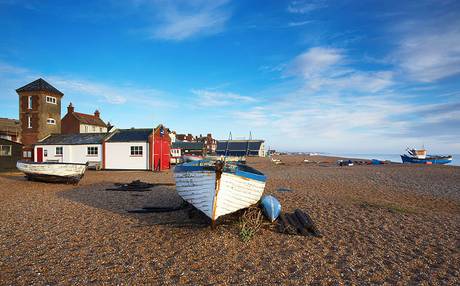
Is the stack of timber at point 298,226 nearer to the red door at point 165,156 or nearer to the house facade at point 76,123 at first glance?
the red door at point 165,156

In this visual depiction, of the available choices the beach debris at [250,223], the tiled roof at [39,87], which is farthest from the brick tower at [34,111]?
the beach debris at [250,223]

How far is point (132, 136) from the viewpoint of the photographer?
3275 cm

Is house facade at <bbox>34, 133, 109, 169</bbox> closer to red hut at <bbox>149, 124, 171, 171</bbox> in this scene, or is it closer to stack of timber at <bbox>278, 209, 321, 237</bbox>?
red hut at <bbox>149, 124, 171, 171</bbox>

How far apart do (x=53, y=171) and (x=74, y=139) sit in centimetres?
1615

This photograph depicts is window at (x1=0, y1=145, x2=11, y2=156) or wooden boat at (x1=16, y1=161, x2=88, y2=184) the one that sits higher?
window at (x1=0, y1=145, x2=11, y2=156)

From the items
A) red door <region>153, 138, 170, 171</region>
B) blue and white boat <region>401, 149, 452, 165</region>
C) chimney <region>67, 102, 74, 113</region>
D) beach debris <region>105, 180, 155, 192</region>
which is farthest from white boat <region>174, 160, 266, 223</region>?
blue and white boat <region>401, 149, 452, 165</region>

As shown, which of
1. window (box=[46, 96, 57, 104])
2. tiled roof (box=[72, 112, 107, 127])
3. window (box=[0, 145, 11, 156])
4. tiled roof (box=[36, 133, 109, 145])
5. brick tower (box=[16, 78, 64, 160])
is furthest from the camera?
tiled roof (box=[72, 112, 107, 127])

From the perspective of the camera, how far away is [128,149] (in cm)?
3180

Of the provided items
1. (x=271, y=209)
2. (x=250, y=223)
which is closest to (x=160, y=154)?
(x=271, y=209)

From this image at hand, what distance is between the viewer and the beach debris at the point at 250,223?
903cm

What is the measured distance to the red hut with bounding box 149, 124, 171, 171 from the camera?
1248 inches

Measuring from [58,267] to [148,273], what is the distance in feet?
7.65

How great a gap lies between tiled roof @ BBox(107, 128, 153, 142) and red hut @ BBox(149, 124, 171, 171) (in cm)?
89

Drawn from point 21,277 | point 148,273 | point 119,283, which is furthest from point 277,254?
point 21,277
